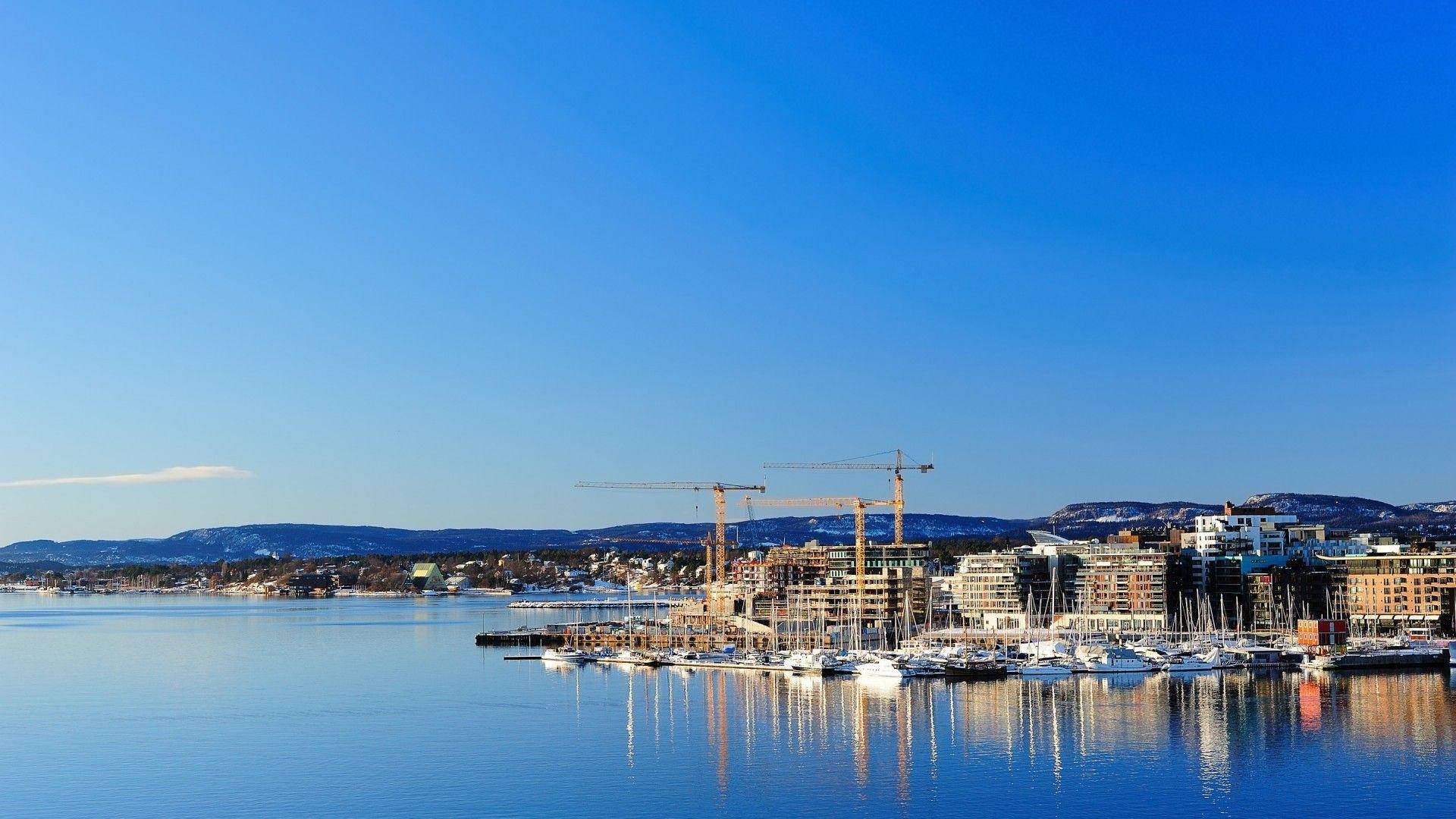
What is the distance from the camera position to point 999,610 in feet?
202

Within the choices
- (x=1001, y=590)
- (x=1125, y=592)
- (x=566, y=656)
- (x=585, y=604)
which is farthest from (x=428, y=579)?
(x=566, y=656)

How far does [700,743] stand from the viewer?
92.8 ft

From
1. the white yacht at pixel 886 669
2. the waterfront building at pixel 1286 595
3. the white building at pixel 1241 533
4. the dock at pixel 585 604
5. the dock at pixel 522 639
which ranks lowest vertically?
the dock at pixel 585 604

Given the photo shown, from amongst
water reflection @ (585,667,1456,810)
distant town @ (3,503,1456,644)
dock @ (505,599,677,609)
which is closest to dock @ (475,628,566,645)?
distant town @ (3,503,1456,644)

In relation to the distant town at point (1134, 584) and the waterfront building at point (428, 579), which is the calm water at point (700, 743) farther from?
the waterfront building at point (428, 579)

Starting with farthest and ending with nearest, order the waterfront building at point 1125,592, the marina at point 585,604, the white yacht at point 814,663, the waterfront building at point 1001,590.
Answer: the marina at point 585,604, the waterfront building at point 1001,590, the waterfront building at point 1125,592, the white yacht at point 814,663

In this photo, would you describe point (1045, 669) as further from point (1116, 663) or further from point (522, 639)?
point (522, 639)

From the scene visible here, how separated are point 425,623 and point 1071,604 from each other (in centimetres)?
3201

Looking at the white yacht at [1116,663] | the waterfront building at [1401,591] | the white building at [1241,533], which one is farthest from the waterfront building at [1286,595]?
the white yacht at [1116,663]

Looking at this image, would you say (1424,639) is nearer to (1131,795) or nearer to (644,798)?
(1131,795)

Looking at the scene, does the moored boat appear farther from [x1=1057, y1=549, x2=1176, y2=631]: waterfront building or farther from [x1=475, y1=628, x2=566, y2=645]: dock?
[x1=1057, y1=549, x2=1176, y2=631]: waterfront building

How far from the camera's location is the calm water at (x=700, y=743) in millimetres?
22844

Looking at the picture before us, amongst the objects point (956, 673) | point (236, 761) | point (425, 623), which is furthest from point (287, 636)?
point (236, 761)

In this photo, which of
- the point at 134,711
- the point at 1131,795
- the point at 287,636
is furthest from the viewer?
the point at 287,636
